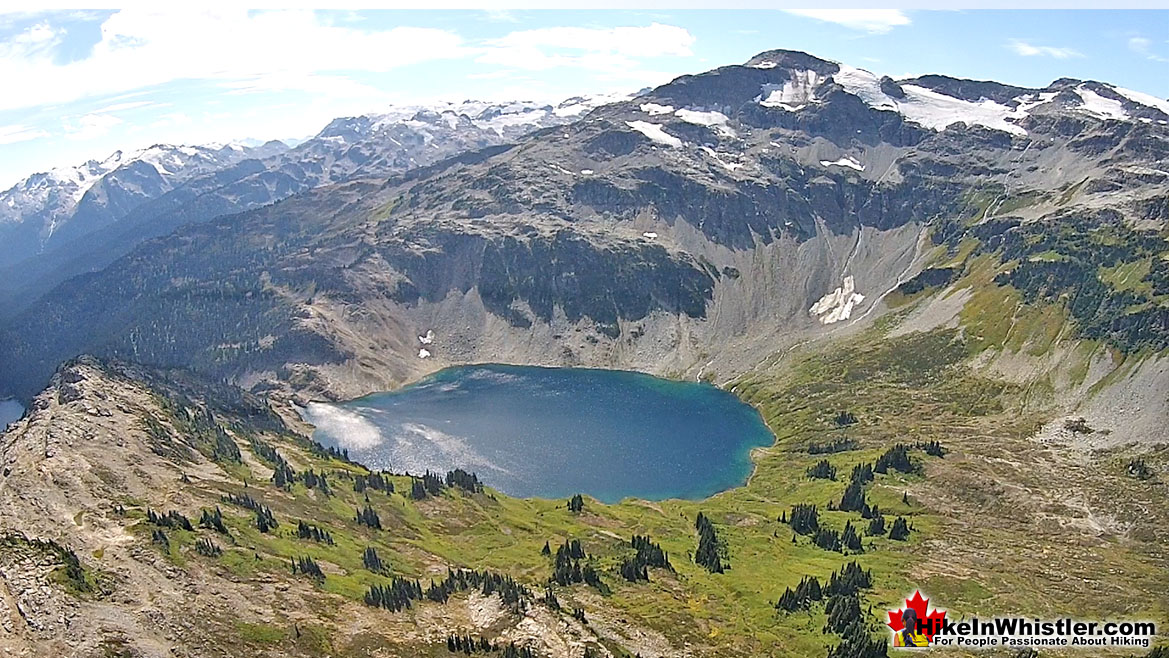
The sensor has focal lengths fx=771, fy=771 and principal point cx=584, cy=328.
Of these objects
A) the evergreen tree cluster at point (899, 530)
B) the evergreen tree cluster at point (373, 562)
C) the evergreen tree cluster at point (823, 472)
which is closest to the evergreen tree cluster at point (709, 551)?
the evergreen tree cluster at point (899, 530)

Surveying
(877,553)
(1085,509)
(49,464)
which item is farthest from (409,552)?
(1085,509)

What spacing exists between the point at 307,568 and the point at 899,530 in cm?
11118

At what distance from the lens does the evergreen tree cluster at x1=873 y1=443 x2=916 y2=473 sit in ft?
609

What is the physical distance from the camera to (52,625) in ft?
262

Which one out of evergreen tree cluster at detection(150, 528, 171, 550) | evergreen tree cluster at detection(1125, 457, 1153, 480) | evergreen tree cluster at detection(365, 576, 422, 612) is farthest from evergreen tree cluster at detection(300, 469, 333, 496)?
evergreen tree cluster at detection(1125, 457, 1153, 480)

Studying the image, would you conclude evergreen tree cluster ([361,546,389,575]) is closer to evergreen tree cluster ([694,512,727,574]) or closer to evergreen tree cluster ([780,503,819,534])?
evergreen tree cluster ([694,512,727,574])

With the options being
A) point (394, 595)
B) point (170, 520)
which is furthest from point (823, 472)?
point (170, 520)

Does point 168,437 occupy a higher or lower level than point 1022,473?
higher

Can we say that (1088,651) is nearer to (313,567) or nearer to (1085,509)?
(1085,509)

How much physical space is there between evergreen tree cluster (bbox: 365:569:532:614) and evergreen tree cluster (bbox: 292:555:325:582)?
797 cm

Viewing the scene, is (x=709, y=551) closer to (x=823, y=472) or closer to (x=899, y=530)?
(x=899, y=530)

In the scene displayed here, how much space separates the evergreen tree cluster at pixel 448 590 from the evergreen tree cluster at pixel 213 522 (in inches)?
1019

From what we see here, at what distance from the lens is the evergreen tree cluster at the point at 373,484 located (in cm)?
16612

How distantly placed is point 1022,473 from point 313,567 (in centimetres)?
15333
